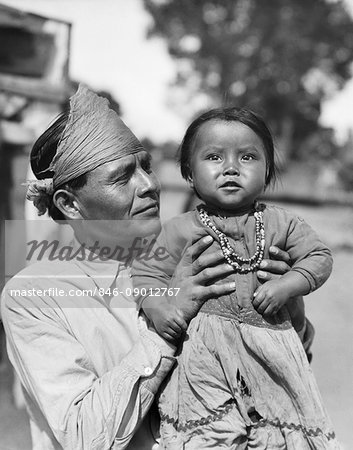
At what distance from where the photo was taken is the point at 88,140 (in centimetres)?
184

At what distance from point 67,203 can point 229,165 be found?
0.55 meters

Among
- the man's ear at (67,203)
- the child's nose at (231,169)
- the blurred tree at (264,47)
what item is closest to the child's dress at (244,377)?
the child's nose at (231,169)

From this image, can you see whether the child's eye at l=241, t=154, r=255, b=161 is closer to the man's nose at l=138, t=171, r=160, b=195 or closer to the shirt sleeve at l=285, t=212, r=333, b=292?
the shirt sleeve at l=285, t=212, r=333, b=292

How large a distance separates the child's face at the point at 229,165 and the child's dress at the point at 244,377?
0.06 metres

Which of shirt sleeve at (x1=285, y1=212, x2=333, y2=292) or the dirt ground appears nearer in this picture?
shirt sleeve at (x1=285, y1=212, x2=333, y2=292)

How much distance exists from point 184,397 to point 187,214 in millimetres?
476

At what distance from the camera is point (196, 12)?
15859mm

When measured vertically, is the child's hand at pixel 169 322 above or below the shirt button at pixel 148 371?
above

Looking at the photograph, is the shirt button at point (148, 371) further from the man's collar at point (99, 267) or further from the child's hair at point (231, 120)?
the child's hair at point (231, 120)

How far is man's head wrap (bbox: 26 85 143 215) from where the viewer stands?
6.02 ft

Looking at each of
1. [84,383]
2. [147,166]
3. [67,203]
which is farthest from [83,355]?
[147,166]

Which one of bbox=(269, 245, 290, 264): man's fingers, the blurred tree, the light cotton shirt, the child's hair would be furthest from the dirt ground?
the blurred tree

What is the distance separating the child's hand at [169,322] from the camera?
1621mm

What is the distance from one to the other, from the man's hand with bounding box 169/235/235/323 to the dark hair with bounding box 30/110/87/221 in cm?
43
